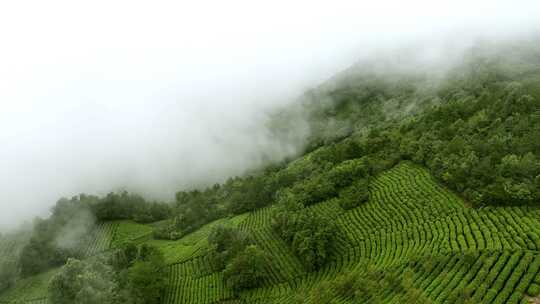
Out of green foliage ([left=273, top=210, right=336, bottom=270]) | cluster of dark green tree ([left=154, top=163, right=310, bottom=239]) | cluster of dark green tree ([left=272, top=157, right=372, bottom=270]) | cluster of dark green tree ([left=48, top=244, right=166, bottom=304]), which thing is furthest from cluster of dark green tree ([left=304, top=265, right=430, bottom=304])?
cluster of dark green tree ([left=154, top=163, right=310, bottom=239])

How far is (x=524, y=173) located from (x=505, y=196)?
7.65 metres

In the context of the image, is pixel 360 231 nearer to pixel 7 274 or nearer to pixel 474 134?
pixel 474 134

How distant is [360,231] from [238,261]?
1029 inches

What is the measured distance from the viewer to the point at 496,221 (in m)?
62.3

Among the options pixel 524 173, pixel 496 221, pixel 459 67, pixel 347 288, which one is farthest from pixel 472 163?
pixel 459 67

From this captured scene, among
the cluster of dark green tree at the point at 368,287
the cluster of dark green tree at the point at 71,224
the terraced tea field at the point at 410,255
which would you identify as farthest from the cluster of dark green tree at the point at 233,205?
the cluster of dark green tree at the point at 368,287

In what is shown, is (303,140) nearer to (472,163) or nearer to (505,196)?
(472,163)

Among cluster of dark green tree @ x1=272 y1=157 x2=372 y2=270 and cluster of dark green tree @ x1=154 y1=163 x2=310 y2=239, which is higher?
cluster of dark green tree @ x1=272 y1=157 x2=372 y2=270

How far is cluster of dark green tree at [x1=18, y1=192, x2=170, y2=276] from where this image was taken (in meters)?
109

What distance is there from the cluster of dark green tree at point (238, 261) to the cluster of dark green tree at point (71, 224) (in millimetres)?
56208

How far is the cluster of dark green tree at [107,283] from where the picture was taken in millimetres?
67625

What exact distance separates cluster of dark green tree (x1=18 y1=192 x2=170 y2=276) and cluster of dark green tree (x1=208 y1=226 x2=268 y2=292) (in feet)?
184

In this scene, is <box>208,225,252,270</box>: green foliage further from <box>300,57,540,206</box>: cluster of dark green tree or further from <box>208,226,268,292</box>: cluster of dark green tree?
<box>300,57,540,206</box>: cluster of dark green tree

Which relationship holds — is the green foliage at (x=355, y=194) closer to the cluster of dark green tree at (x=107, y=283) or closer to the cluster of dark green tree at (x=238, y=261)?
the cluster of dark green tree at (x=238, y=261)
